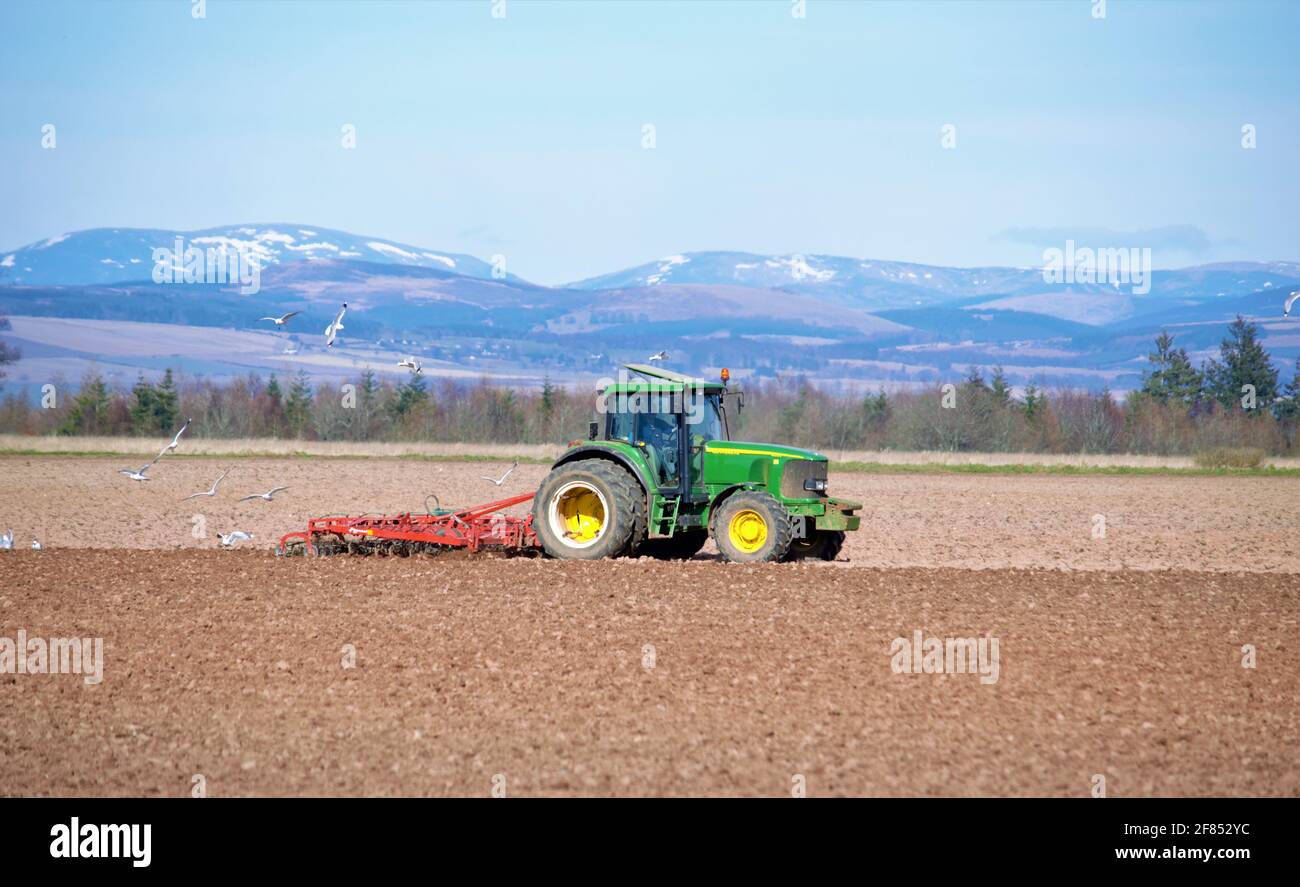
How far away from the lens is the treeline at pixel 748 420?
65438 mm

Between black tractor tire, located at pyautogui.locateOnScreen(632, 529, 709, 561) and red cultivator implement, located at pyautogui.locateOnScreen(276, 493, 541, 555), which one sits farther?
black tractor tire, located at pyautogui.locateOnScreen(632, 529, 709, 561)

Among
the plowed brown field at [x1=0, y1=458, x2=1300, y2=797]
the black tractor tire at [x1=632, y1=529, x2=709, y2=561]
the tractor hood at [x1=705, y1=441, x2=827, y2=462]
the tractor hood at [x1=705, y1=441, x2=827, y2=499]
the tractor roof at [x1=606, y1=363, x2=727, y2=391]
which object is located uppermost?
the tractor roof at [x1=606, y1=363, x2=727, y2=391]

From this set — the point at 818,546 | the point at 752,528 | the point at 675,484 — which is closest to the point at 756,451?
the point at 752,528

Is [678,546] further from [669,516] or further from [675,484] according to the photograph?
[675,484]

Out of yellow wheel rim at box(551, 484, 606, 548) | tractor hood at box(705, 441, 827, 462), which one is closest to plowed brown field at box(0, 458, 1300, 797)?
yellow wheel rim at box(551, 484, 606, 548)

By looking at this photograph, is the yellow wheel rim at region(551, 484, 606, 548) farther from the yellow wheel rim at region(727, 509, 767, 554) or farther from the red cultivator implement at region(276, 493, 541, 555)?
the yellow wheel rim at region(727, 509, 767, 554)

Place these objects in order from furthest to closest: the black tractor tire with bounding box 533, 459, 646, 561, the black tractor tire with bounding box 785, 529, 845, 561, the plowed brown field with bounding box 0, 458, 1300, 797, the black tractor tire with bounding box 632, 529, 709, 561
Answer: the black tractor tire with bounding box 632, 529, 709, 561 → the black tractor tire with bounding box 785, 529, 845, 561 → the black tractor tire with bounding box 533, 459, 646, 561 → the plowed brown field with bounding box 0, 458, 1300, 797

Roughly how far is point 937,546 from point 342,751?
14.1 meters

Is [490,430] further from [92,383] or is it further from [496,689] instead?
[496,689]

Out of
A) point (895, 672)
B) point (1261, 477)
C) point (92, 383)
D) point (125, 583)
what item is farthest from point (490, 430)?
point (895, 672)

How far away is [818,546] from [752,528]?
4.90 feet

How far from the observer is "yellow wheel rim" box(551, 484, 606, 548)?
59.5 feet

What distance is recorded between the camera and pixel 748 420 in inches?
2975

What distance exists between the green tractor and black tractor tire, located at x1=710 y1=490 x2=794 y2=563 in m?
0.01
